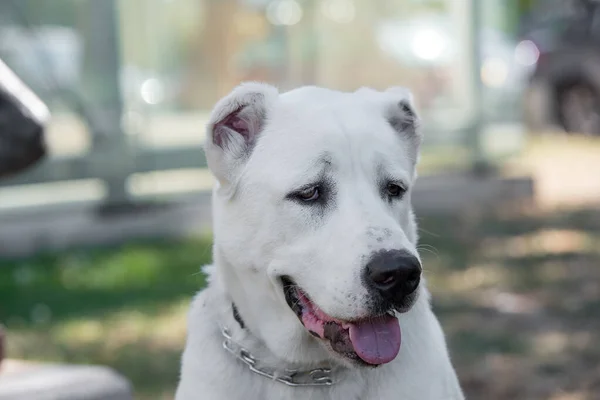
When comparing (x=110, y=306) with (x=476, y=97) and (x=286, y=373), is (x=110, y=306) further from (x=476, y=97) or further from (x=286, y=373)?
(x=476, y=97)

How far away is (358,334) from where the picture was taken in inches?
111

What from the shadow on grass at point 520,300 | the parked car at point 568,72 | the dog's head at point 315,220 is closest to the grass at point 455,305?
the shadow on grass at point 520,300

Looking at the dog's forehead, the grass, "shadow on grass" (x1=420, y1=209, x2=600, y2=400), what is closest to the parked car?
"shadow on grass" (x1=420, y1=209, x2=600, y2=400)

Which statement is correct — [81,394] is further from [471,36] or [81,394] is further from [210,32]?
[471,36]

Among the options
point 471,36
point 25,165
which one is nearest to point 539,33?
point 471,36

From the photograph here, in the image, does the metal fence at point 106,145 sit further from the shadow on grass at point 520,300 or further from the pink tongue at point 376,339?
the pink tongue at point 376,339

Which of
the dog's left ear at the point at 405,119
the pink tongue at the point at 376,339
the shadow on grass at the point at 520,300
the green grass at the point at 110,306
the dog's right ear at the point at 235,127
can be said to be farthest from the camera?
the green grass at the point at 110,306

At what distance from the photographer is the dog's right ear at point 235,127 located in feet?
10.1

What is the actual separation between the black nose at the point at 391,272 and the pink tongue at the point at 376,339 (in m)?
0.15

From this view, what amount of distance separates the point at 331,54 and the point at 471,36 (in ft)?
5.79

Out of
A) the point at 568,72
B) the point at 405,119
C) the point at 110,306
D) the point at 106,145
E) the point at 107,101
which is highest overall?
the point at 405,119

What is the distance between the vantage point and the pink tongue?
2.80 m

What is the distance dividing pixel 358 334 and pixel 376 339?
0.19 ft

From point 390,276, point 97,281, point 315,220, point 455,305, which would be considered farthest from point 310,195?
point 97,281
